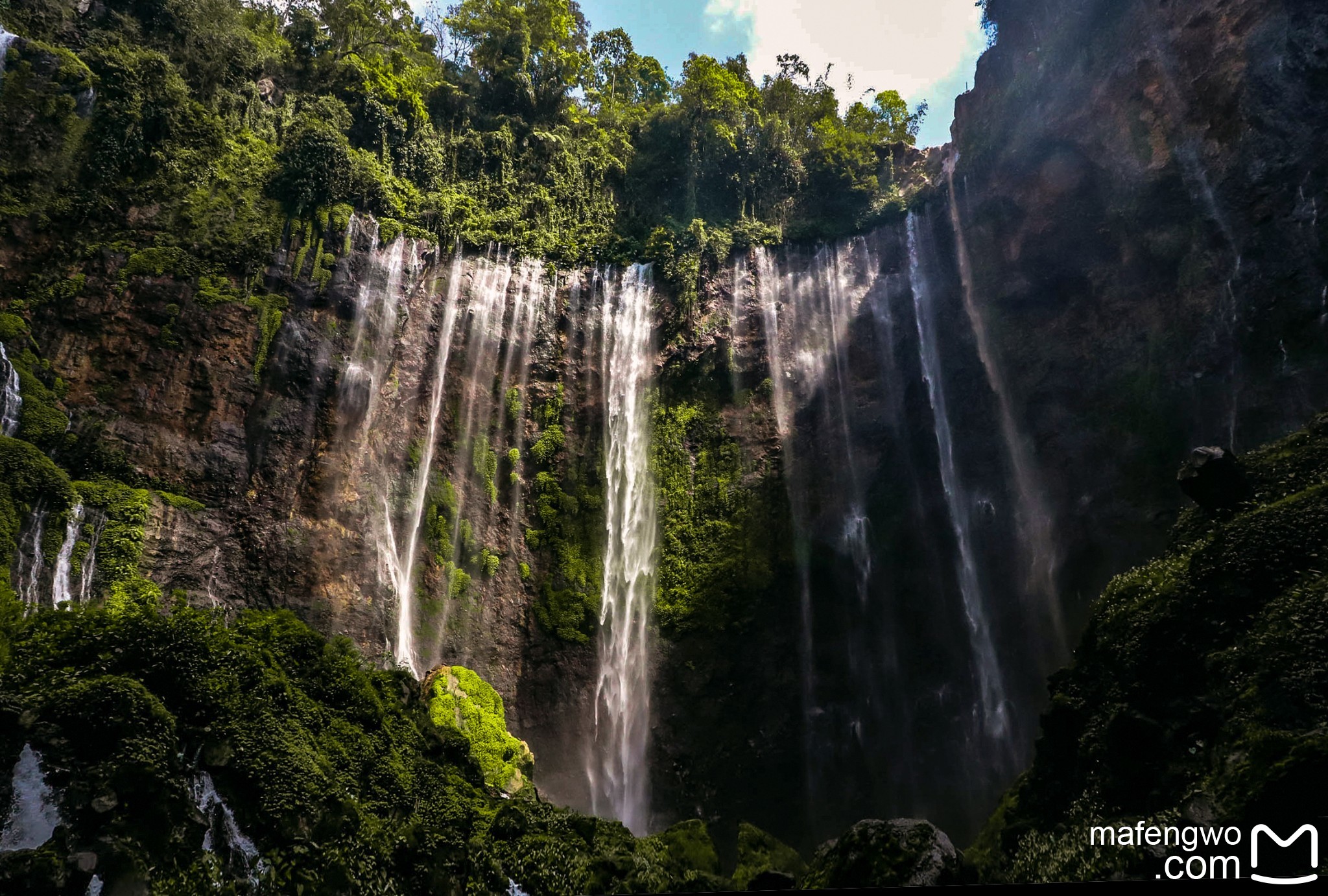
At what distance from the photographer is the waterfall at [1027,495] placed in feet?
61.7

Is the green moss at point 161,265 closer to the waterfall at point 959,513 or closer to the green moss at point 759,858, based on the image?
the green moss at point 759,858

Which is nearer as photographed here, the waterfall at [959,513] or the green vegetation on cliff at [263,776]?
the green vegetation on cliff at [263,776]

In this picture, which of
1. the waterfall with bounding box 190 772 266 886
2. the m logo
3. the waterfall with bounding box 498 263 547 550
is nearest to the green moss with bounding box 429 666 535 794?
the waterfall with bounding box 498 263 547 550

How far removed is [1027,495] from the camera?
19.7 m

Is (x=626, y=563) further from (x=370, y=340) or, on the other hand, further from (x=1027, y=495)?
(x=1027, y=495)

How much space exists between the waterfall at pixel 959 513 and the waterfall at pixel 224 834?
16.3 metres

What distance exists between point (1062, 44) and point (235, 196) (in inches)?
927

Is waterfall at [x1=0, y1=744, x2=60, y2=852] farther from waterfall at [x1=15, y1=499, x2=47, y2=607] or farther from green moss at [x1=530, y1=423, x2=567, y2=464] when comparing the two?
green moss at [x1=530, y1=423, x2=567, y2=464]

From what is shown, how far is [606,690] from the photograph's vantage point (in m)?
19.6

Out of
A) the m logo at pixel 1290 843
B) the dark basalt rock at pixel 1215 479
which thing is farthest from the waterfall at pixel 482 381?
the m logo at pixel 1290 843

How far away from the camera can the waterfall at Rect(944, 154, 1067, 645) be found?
61.7 ft

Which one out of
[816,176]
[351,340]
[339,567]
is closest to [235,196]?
[351,340]

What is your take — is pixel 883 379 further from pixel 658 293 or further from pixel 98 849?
pixel 98 849

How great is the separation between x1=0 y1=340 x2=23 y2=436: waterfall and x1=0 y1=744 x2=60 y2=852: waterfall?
8.61m
